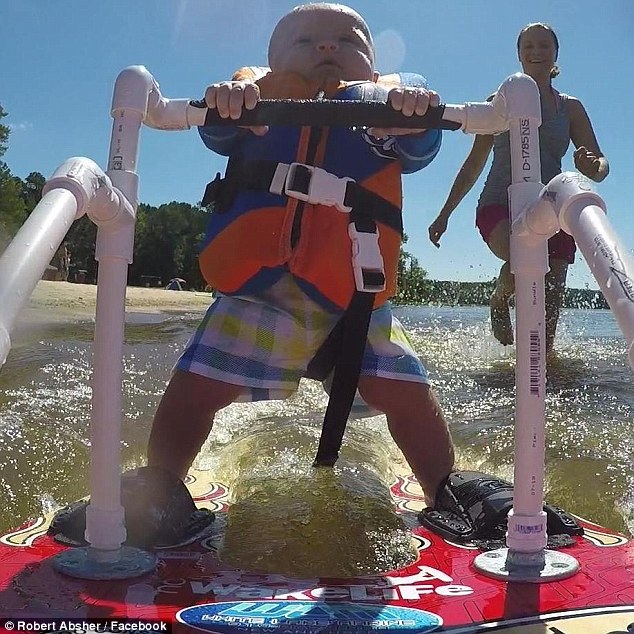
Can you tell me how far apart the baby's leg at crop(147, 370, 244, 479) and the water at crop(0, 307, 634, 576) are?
0.51 feet

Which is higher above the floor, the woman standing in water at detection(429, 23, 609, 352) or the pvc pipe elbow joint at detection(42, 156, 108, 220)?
the woman standing in water at detection(429, 23, 609, 352)

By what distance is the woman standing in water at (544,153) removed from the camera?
3.24m

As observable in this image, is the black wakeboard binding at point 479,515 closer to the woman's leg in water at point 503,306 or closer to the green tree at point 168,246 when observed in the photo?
the woman's leg in water at point 503,306

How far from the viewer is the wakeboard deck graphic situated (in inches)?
Result: 40.6

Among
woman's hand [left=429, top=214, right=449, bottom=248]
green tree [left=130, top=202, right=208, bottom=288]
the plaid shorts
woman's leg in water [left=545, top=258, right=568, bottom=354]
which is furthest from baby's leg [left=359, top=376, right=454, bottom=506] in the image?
green tree [left=130, top=202, right=208, bottom=288]

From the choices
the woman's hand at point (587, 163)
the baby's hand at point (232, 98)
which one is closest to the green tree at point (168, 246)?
the woman's hand at point (587, 163)

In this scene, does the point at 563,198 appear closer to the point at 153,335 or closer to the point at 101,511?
the point at 101,511

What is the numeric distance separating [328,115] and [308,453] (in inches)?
44.0

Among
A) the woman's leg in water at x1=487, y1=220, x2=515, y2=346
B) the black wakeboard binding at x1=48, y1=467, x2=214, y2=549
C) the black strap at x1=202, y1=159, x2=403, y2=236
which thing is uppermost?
the black strap at x1=202, y1=159, x2=403, y2=236

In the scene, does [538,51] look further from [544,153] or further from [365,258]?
[365,258]

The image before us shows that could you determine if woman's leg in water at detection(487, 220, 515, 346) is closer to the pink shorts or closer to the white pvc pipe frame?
the pink shorts

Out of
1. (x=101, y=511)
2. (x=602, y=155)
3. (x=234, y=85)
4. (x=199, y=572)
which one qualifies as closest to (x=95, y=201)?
(x=234, y=85)

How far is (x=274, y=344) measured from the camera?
1.66 m

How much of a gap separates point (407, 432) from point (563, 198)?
2.48 feet
